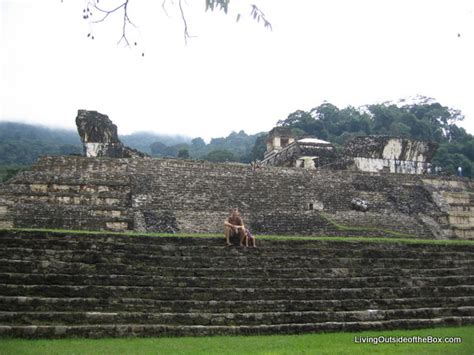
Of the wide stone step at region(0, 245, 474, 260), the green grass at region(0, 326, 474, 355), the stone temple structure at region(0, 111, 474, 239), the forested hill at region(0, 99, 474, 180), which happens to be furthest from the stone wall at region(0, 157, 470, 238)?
the forested hill at region(0, 99, 474, 180)

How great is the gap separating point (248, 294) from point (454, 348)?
2.89 m

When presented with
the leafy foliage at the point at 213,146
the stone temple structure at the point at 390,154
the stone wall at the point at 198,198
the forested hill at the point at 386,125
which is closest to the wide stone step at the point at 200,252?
the stone wall at the point at 198,198

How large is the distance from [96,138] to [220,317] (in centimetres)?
1506

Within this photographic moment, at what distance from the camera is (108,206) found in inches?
556

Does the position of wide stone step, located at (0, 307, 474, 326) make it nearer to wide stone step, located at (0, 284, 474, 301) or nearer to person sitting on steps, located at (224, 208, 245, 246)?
wide stone step, located at (0, 284, 474, 301)

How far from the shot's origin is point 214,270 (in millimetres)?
8453

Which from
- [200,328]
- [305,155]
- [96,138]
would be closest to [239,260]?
[200,328]

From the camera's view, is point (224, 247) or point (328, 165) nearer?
point (224, 247)

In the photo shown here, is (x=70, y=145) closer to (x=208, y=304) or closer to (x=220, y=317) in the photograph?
(x=208, y=304)

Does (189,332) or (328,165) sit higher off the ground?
(328,165)

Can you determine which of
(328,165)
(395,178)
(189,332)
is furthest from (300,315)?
(328,165)

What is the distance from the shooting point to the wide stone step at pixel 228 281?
742 cm

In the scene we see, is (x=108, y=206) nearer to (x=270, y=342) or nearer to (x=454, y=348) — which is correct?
(x=270, y=342)

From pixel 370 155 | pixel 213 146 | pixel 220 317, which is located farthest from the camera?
pixel 213 146
